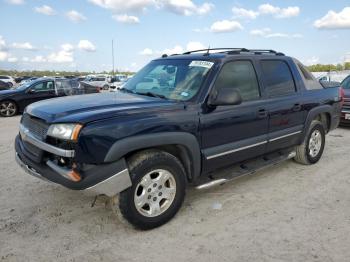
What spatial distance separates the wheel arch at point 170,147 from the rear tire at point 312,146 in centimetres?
258

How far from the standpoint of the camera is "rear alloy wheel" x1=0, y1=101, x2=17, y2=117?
12961mm

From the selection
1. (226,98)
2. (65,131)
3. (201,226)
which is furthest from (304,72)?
(65,131)

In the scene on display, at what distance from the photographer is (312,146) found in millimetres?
6066

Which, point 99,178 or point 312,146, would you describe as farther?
point 312,146

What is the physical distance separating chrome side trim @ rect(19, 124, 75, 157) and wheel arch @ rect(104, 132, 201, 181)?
34 cm

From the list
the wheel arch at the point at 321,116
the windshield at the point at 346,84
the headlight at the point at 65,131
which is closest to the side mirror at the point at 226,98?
the headlight at the point at 65,131

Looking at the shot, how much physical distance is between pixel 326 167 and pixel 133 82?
350cm

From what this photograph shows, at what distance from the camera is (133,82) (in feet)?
16.4

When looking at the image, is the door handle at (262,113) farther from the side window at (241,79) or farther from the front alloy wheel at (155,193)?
the front alloy wheel at (155,193)

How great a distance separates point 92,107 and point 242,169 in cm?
211

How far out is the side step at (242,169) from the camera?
4119 mm

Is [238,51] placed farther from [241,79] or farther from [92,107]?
[92,107]

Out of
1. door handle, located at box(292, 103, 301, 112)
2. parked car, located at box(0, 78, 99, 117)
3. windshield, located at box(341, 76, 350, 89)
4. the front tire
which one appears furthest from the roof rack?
parked car, located at box(0, 78, 99, 117)

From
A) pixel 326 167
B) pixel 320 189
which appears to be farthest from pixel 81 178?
pixel 326 167
